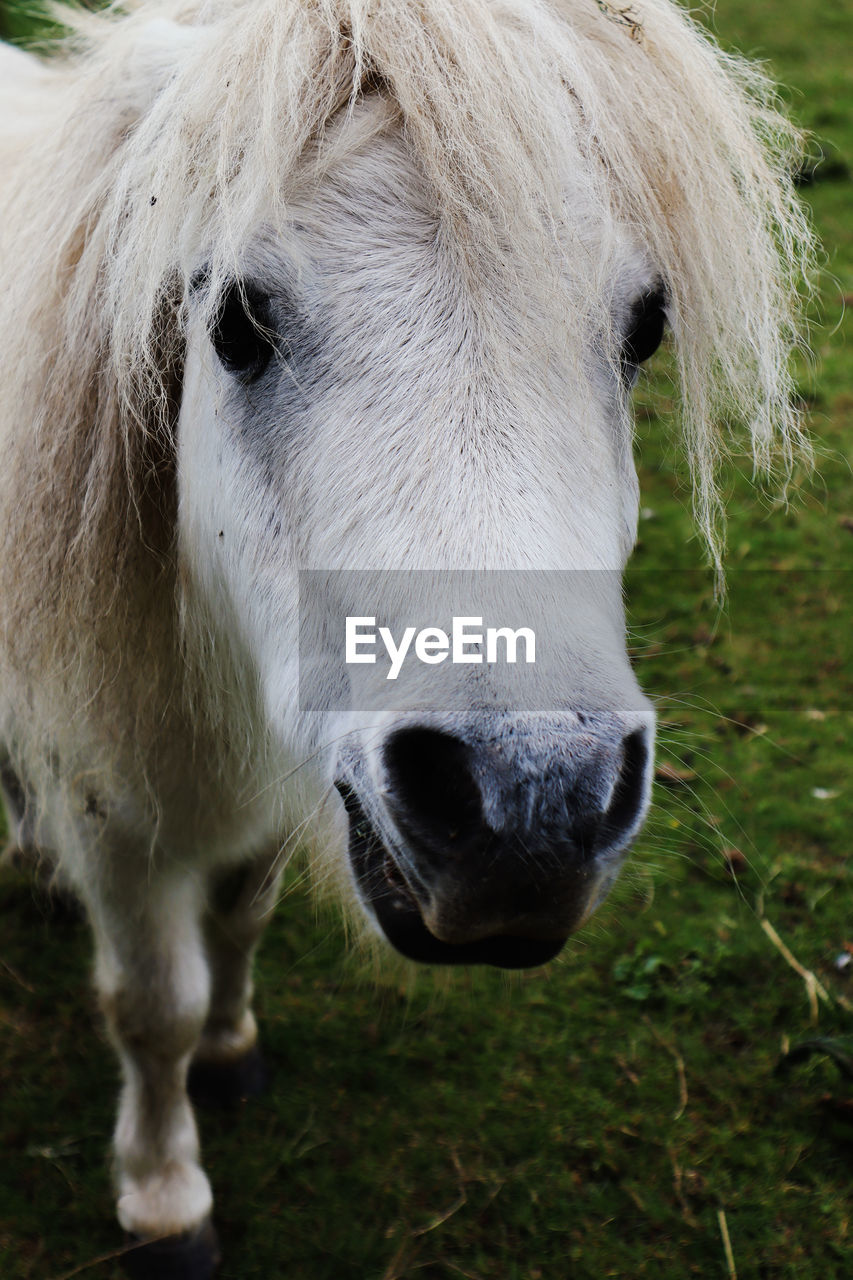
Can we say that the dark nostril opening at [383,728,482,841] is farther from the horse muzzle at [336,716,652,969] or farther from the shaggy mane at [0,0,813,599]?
the shaggy mane at [0,0,813,599]

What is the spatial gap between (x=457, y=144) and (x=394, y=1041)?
2391mm

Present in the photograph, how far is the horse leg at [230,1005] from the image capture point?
2.78 m

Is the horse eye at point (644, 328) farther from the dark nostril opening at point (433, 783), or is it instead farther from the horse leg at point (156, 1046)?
the horse leg at point (156, 1046)

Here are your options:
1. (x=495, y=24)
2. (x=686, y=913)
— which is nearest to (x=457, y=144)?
(x=495, y=24)

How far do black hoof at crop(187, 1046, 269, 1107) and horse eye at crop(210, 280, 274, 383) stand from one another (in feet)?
6.58

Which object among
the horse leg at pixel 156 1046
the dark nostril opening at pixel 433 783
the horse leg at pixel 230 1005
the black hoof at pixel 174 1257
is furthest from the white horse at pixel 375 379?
the black hoof at pixel 174 1257

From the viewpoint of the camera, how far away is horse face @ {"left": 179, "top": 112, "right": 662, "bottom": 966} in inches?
49.0

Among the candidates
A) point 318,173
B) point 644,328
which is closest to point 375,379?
point 318,173

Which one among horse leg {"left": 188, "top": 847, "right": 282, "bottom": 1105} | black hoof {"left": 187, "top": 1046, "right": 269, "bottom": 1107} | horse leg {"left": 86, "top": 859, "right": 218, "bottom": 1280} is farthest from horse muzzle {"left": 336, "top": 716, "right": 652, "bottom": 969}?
black hoof {"left": 187, "top": 1046, "right": 269, "bottom": 1107}

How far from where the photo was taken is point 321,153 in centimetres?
150

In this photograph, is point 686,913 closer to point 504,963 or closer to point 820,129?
point 504,963

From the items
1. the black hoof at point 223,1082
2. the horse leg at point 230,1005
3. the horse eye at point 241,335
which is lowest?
the black hoof at point 223,1082

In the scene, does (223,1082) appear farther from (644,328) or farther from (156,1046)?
(644,328)
